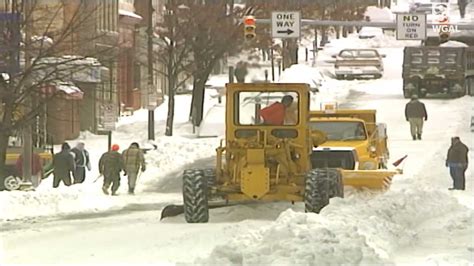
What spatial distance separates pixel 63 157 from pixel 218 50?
1296cm

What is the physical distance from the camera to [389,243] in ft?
41.2

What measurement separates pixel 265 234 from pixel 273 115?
19.5 feet

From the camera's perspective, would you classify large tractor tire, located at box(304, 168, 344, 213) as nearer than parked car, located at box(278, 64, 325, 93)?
Yes

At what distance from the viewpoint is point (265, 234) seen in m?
11.2

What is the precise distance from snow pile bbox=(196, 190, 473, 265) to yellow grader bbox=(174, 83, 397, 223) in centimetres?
80

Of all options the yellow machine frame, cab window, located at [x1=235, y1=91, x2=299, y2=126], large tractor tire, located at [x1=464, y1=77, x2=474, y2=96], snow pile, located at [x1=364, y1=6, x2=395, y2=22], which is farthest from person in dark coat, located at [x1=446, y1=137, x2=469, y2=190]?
snow pile, located at [x1=364, y1=6, x2=395, y2=22]

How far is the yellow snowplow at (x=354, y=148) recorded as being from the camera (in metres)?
18.4

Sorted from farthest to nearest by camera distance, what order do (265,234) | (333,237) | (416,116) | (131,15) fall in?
(131,15) → (416,116) → (265,234) → (333,237)

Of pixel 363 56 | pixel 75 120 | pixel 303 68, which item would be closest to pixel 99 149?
pixel 75 120

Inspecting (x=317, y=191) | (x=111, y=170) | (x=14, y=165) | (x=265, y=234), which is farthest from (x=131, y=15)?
(x=265, y=234)

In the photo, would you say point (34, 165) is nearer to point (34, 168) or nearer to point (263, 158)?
point (34, 168)

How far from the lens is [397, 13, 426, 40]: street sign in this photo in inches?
1503

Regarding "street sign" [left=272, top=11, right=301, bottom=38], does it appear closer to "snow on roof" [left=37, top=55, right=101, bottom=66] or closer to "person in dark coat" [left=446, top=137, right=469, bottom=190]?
"person in dark coat" [left=446, top=137, right=469, bottom=190]

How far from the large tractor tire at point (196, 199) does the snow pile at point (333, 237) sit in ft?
6.29
